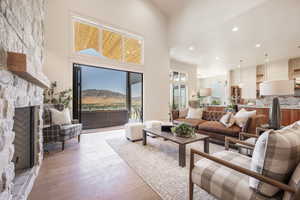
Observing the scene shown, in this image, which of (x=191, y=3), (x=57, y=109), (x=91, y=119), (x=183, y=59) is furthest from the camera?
(x=183, y=59)

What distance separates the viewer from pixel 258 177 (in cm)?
88

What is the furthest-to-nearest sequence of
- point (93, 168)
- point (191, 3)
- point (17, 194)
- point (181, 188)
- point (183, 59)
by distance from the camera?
1. point (183, 59)
2. point (191, 3)
3. point (93, 168)
4. point (181, 188)
5. point (17, 194)

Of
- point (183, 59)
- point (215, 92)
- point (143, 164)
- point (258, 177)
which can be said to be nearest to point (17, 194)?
point (143, 164)

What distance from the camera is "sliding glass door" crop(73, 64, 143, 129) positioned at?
16.3 ft

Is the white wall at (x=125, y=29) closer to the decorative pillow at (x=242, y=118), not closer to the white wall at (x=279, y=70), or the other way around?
the decorative pillow at (x=242, y=118)

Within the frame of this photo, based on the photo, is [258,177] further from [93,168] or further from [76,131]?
[76,131]

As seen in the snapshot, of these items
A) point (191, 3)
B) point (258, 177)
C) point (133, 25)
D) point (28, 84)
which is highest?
point (191, 3)

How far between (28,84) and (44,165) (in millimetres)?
1395

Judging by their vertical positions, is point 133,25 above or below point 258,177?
above

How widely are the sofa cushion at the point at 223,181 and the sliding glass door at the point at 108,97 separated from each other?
416cm

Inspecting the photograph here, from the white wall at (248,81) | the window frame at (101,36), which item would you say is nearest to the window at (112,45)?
the window frame at (101,36)

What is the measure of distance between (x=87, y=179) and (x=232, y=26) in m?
5.43

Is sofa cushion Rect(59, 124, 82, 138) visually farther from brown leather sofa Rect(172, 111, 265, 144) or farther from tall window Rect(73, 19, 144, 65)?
brown leather sofa Rect(172, 111, 265, 144)

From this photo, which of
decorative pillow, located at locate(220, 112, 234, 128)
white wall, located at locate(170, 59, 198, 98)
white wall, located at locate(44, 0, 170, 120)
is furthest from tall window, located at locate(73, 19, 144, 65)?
decorative pillow, located at locate(220, 112, 234, 128)
